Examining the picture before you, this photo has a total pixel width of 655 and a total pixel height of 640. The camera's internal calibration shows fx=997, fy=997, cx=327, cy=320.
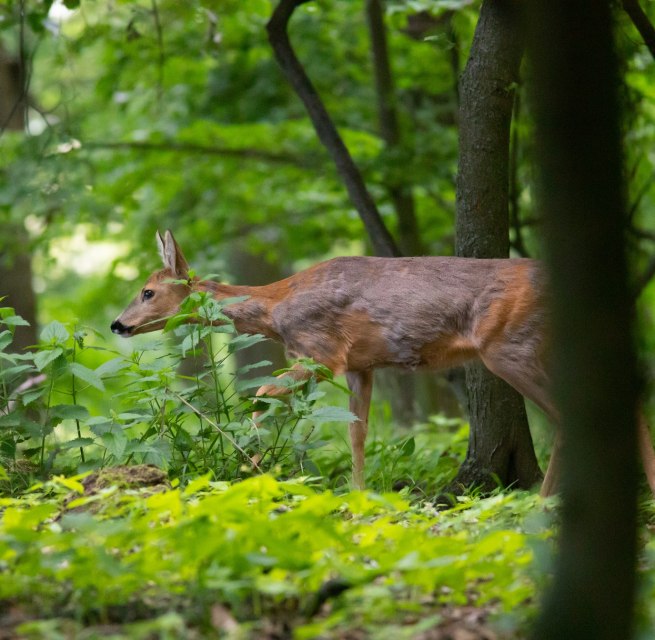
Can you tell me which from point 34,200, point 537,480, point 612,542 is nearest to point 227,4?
point 34,200

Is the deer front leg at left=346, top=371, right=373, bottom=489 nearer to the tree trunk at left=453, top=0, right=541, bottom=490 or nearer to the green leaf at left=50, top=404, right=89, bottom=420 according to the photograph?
the tree trunk at left=453, top=0, right=541, bottom=490

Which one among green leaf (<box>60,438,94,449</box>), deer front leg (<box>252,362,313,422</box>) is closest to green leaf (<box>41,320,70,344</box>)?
green leaf (<box>60,438,94,449</box>)

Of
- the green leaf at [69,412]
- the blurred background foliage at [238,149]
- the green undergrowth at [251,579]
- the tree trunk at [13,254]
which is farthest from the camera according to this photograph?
the tree trunk at [13,254]

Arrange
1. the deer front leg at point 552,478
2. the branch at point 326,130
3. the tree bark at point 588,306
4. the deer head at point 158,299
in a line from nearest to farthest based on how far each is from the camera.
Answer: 1. the tree bark at point 588,306
2. the deer front leg at point 552,478
3. the branch at point 326,130
4. the deer head at point 158,299

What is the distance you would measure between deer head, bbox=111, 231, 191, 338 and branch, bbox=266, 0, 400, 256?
1.47 meters

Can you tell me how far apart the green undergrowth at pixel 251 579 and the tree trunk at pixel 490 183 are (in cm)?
275

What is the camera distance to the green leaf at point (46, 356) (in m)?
5.48

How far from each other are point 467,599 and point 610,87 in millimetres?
1863

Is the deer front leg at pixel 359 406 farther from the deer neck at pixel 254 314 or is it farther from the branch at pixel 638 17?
the branch at pixel 638 17

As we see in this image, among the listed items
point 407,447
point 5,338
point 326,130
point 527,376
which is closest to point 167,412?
point 5,338

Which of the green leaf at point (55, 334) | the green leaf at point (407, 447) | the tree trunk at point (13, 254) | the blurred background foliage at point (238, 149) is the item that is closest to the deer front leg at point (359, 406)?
the green leaf at point (407, 447)

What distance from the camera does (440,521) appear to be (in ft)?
15.8

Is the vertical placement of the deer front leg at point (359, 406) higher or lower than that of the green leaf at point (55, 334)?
lower

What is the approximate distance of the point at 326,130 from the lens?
7965 millimetres
